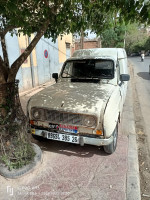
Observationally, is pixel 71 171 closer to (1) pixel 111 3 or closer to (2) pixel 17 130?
(2) pixel 17 130

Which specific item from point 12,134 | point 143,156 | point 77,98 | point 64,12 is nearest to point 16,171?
point 12,134

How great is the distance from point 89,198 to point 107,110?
1.32 metres

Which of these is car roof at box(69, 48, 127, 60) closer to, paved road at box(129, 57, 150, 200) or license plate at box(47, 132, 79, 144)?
paved road at box(129, 57, 150, 200)

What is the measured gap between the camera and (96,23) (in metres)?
4.45

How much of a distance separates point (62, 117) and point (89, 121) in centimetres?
50

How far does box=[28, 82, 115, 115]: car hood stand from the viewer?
2.70 m

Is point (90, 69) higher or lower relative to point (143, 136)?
A: higher

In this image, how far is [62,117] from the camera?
112 inches

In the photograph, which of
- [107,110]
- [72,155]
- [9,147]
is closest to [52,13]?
[107,110]

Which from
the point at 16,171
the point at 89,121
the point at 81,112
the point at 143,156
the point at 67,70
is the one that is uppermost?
the point at 67,70

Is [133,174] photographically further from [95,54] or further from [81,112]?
[95,54]

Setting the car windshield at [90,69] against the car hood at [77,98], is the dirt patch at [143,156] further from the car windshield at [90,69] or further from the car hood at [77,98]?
the car windshield at [90,69]

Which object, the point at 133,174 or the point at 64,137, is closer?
the point at 133,174

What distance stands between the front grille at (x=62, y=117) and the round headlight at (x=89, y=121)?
9 cm
